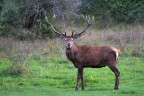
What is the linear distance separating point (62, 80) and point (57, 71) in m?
2.07

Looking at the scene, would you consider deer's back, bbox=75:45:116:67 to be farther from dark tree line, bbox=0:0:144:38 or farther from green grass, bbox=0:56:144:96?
dark tree line, bbox=0:0:144:38

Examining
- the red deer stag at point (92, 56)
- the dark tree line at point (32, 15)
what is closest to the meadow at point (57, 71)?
the red deer stag at point (92, 56)

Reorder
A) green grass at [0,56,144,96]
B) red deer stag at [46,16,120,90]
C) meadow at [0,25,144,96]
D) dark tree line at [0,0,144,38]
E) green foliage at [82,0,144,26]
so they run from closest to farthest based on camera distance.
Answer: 1. green grass at [0,56,144,96]
2. meadow at [0,25,144,96]
3. red deer stag at [46,16,120,90]
4. dark tree line at [0,0,144,38]
5. green foliage at [82,0,144,26]

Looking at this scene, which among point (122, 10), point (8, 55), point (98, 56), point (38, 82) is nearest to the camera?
point (98, 56)

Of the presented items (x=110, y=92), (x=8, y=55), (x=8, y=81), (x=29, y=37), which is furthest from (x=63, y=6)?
(x=110, y=92)

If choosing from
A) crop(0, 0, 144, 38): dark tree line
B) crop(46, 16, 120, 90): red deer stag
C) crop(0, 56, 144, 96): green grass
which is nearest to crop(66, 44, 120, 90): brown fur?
crop(46, 16, 120, 90): red deer stag

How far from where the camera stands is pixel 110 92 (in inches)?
598

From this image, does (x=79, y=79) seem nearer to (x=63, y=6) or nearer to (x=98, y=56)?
(x=98, y=56)

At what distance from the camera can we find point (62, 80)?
18.3 m

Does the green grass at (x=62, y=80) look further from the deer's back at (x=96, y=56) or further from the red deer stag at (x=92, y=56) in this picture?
the deer's back at (x=96, y=56)

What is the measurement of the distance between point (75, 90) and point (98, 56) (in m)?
1.37

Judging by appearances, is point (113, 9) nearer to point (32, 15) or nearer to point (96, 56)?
point (32, 15)

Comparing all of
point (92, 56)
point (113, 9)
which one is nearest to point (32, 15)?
point (113, 9)

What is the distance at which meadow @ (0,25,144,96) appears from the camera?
51.8ft
